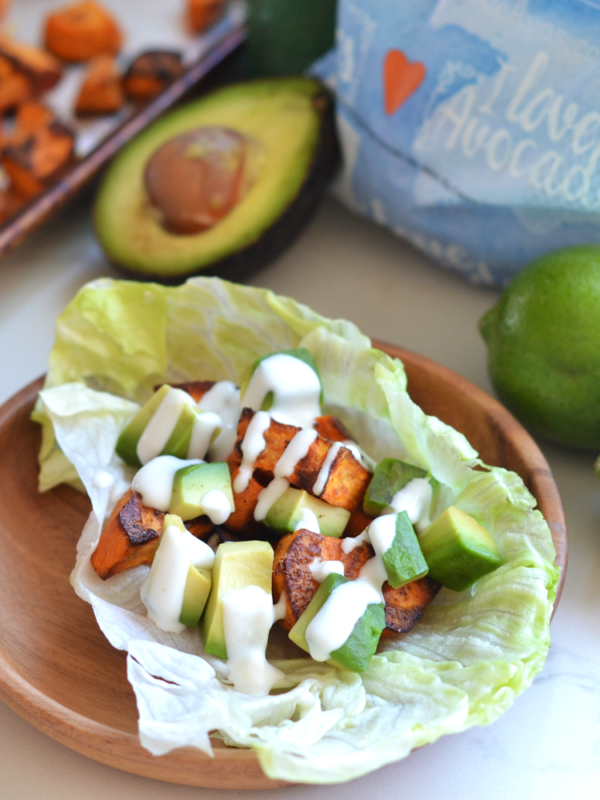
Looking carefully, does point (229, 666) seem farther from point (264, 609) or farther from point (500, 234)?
point (500, 234)

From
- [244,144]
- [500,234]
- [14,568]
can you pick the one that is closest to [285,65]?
[244,144]

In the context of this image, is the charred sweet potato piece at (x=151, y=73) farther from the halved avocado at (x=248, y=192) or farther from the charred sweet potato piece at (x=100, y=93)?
the halved avocado at (x=248, y=192)

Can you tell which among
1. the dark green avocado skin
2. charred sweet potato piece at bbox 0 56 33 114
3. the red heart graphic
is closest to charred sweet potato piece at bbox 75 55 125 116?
charred sweet potato piece at bbox 0 56 33 114

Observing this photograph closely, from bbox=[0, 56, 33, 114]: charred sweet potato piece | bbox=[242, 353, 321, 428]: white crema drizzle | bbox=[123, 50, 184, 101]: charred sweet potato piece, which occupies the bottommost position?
bbox=[242, 353, 321, 428]: white crema drizzle

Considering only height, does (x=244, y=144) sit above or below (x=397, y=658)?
above

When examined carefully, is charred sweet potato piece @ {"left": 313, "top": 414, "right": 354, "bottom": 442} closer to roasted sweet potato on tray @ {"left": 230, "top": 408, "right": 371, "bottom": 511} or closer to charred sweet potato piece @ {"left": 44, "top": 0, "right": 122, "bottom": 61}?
roasted sweet potato on tray @ {"left": 230, "top": 408, "right": 371, "bottom": 511}

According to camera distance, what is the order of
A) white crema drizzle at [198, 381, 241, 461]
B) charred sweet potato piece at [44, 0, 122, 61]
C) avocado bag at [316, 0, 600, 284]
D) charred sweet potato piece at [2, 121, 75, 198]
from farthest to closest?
charred sweet potato piece at [44, 0, 122, 61] < charred sweet potato piece at [2, 121, 75, 198] < avocado bag at [316, 0, 600, 284] < white crema drizzle at [198, 381, 241, 461]

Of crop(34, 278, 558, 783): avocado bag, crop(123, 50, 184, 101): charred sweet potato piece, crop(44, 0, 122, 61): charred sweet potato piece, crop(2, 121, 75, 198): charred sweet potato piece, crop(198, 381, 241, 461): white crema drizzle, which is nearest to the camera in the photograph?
crop(34, 278, 558, 783): avocado bag

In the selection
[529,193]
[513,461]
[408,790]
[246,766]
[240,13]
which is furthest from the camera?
[240,13]
